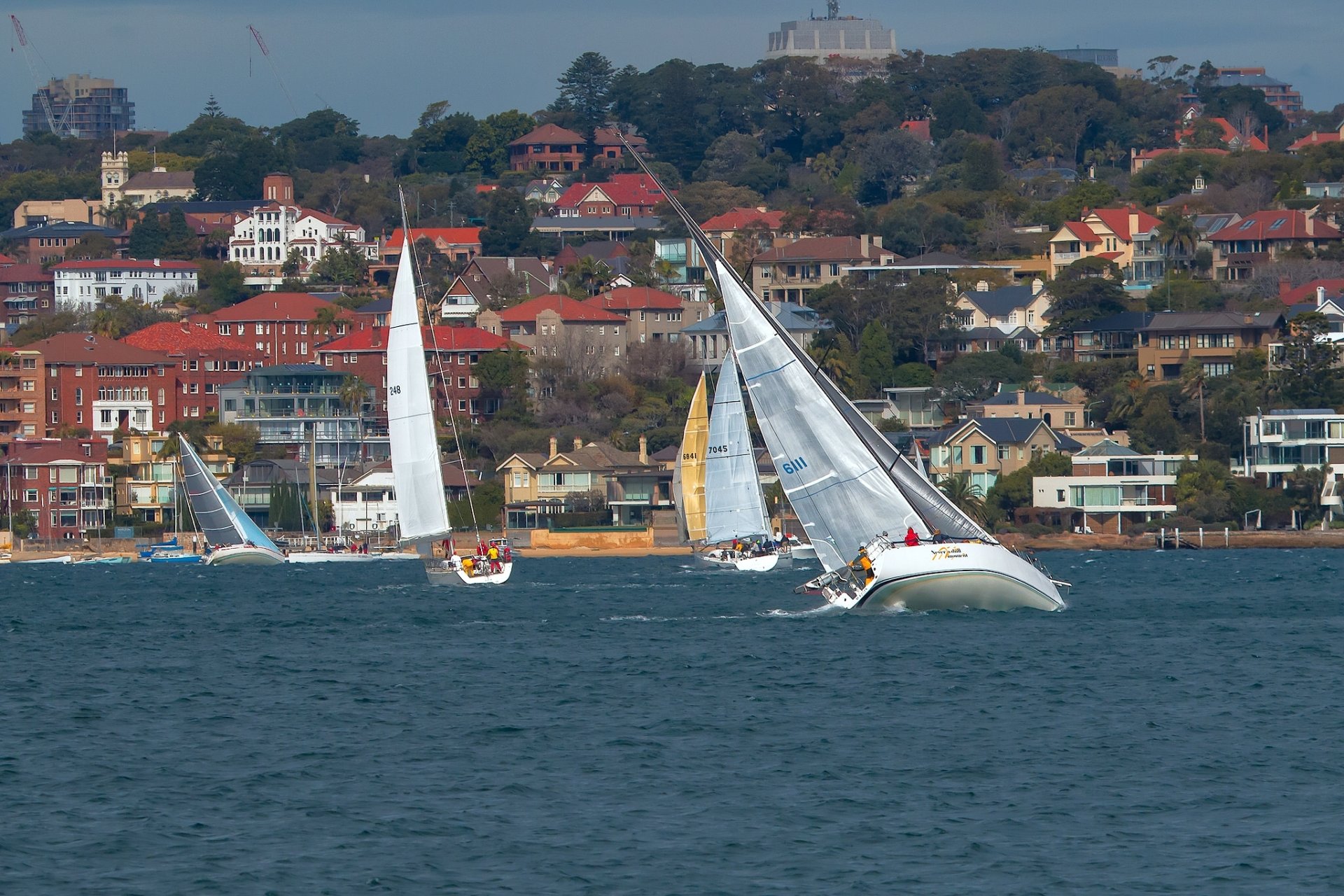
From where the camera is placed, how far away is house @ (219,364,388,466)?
107m

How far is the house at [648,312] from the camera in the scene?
11669 centimetres

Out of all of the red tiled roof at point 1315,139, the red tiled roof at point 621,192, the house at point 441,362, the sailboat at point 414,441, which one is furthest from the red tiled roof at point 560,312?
the sailboat at point 414,441

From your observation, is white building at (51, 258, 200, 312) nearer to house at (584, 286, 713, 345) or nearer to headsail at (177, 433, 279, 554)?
house at (584, 286, 713, 345)

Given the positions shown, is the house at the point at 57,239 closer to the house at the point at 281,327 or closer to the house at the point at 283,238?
the house at the point at 283,238

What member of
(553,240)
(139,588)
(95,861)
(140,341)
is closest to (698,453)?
(139,588)

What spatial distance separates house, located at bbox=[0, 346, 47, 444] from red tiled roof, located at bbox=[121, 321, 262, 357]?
21.4 ft

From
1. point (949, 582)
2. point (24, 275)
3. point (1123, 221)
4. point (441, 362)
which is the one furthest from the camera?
point (24, 275)

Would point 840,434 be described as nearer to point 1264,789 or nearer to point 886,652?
point 886,652

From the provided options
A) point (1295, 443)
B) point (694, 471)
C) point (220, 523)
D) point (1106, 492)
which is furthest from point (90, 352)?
point (1295, 443)

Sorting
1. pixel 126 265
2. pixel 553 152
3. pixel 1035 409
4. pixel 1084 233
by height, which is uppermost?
pixel 553 152

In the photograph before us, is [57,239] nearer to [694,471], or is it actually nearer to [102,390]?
[102,390]

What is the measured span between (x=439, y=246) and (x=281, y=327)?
2576cm

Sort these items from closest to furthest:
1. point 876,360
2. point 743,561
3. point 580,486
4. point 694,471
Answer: point 743,561
point 694,471
point 580,486
point 876,360

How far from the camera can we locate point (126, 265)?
144875 mm
